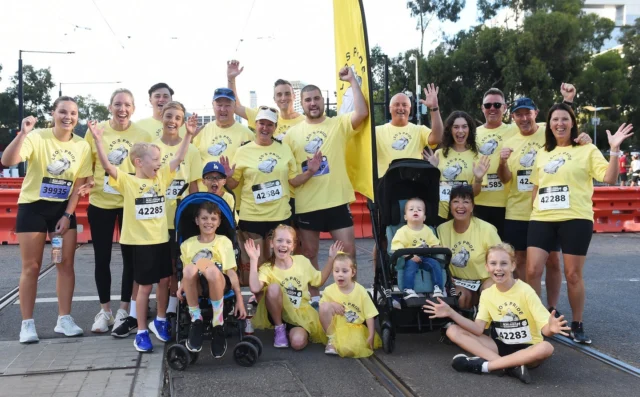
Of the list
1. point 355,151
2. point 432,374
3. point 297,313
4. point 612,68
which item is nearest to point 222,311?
point 297,313

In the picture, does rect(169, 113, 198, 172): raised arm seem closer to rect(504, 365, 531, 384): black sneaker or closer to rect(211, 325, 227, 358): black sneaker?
rect(211, 325, 227, 358): black sneaker

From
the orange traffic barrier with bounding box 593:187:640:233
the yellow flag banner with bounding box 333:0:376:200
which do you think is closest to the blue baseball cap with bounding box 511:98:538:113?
the yellow flag banner with bounding box 333:0:376:200

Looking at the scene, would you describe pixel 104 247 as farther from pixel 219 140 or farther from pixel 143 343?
pixel 219 140

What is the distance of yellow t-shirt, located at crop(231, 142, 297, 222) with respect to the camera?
17.6 feet

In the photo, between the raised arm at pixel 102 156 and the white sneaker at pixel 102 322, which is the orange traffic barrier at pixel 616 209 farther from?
the raised arm at pixel 102 156

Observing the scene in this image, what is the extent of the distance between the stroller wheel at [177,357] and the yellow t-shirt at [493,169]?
10.1 ft

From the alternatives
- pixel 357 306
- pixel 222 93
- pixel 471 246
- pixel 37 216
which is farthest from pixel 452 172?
pixel 37 216

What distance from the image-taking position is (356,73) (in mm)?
5297

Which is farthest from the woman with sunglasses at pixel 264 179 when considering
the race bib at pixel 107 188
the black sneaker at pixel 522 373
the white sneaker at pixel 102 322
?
the black sneaker at pixel 522 373

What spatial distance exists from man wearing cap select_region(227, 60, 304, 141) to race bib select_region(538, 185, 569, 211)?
2586mm

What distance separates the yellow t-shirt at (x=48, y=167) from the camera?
194 inches

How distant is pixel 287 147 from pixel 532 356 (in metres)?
2.76

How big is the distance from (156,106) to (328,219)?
214cm

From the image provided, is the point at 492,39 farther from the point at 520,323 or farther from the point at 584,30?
the point at 520,323
